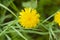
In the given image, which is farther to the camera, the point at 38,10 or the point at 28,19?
the point at 38,10

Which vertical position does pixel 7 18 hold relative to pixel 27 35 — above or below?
above

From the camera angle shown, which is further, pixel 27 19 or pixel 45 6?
pixel 45 6

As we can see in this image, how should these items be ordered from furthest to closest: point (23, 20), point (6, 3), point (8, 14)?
1. point (8, 14)
2. point (6, 3)
3. point (23, 20)

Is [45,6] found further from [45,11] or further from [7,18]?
[7,18]

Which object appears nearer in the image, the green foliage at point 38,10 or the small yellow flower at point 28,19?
the small yellow flower at point 28,19

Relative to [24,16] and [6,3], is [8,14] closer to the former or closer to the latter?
[6,3]

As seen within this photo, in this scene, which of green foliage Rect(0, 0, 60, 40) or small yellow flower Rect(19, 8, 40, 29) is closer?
small yellow flower Rect(19, 8, 40, 29)

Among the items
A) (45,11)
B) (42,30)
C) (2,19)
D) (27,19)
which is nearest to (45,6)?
(45,11)

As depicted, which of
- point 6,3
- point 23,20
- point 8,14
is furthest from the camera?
point 8,14

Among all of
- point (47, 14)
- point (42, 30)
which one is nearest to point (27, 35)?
point (42, 30)
